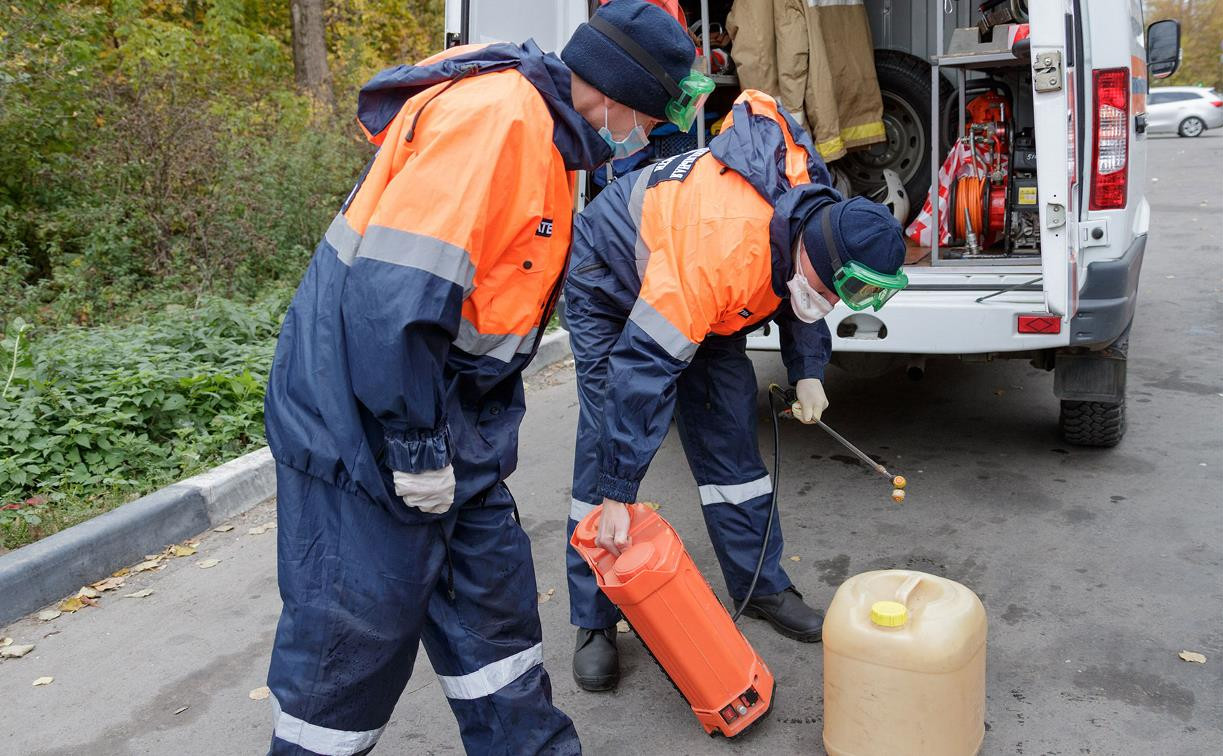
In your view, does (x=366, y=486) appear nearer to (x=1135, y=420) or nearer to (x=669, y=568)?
(x=669, y=568)

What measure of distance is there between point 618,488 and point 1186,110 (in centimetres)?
2808

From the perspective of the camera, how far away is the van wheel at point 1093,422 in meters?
4.59

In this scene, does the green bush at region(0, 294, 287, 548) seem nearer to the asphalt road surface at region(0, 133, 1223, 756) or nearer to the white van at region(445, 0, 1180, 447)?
the asphalt road surface at region(0, 133, 1223, 756)

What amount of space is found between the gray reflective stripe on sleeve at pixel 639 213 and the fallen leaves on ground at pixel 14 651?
2.34 metres

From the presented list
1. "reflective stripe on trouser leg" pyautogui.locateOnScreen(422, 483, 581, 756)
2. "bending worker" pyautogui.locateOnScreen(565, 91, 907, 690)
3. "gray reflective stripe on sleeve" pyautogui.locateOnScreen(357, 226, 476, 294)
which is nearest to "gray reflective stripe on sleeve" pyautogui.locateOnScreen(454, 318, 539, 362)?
"gray reflective stripe on sleeve" pyautogui.locateOnScreen(357, 226, 476, 294)

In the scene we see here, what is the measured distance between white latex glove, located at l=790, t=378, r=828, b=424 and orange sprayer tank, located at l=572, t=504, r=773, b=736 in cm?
63

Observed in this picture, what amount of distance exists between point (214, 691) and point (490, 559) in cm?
136

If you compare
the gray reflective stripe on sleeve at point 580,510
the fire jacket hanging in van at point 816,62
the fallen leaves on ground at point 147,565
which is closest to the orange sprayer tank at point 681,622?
the gray reflective stripe on sleeve at point 580,510

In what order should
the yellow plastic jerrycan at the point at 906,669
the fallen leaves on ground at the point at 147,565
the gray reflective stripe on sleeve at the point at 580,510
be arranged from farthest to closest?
the fallen leaves on ground at the point at 147,565, the gray reflective stripe on sleeve at the point at 580,510, the yellow plastic jerrycan at the point at 906,669

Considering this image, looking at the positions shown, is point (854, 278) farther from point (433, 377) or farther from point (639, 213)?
point (433, 377)

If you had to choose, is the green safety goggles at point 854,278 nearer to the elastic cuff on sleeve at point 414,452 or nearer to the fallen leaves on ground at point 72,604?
the elastic cuff on sleeve at point 414,452

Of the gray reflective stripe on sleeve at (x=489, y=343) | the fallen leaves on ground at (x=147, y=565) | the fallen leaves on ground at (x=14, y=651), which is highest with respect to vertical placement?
the gray reflective stripe on sleeve at (x=489, y=343)

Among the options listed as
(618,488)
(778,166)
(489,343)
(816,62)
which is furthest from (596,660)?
(816,62)

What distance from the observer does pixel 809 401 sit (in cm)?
309
